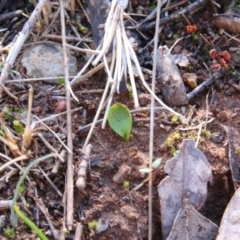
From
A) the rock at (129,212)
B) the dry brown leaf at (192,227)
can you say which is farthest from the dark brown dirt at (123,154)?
the dry brown leaf at (192,227)

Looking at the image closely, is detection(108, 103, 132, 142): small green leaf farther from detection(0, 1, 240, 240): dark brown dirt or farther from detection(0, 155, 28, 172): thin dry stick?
detection(0, 155, 28, 172): thin dry stick

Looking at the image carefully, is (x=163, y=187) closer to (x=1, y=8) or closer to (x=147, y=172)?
(x=147, y=172)

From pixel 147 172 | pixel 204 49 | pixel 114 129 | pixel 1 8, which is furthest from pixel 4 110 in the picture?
pixel 204 49

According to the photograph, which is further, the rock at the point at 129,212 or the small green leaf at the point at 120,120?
the small green leaf at the point at 120,120

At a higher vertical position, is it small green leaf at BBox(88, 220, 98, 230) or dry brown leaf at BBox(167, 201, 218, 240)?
small green leaf at BBox(88, 220, 98, 230)

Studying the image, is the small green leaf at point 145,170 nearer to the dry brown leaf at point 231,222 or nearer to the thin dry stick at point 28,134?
the dry brown leaf at point 231,222

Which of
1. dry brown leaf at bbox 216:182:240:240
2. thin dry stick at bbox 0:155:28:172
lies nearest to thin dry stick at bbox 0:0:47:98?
thin dry stick at bbox 0:155:28:172
